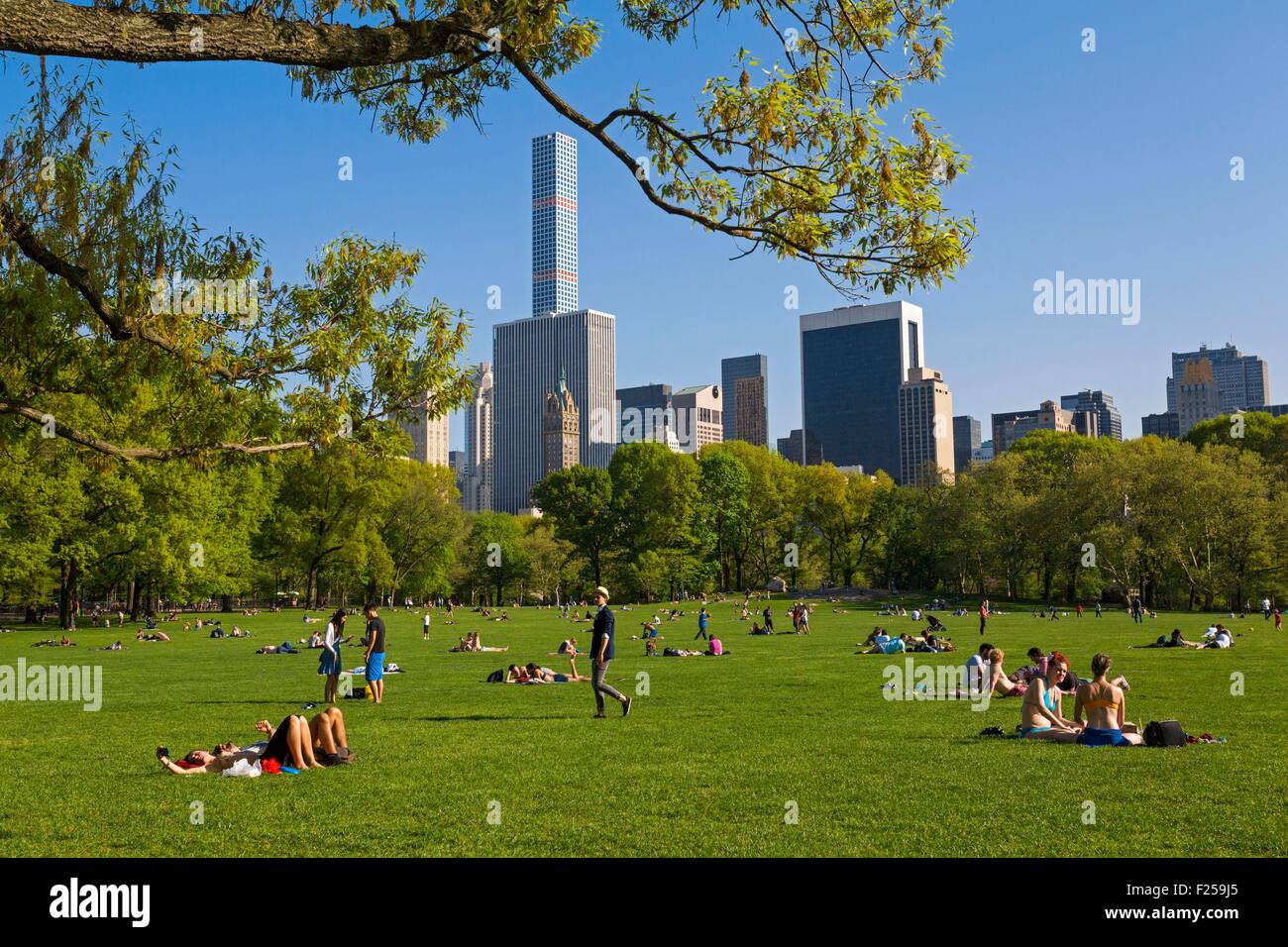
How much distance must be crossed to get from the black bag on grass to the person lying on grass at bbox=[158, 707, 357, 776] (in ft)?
35.9

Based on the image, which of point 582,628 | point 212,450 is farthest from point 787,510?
point 212,450

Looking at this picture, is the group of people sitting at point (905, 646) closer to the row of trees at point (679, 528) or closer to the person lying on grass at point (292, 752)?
the person lying on grass at point (292, 752)

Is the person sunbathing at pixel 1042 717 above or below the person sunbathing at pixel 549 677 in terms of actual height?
above

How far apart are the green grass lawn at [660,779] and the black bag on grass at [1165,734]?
9.4 inches

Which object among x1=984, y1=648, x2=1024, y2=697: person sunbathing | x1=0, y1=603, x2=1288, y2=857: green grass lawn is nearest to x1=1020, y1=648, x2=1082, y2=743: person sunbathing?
x1=0, y1=603, x2=1288, y2=857: green grass lawn

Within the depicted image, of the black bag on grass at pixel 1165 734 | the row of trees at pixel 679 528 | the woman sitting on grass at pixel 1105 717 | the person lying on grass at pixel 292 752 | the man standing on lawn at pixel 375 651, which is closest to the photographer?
the person lying on grass at pixel 292 752

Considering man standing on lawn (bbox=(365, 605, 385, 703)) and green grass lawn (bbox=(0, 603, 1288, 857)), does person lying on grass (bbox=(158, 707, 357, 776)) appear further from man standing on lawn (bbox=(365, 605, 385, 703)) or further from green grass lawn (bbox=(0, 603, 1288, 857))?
man standing on lawn (bbox=(365, 605, 385, 703))

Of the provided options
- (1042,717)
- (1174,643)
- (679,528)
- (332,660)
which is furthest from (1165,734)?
(679,528)

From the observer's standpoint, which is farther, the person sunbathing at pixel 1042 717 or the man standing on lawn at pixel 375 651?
the man standing on lawn at pixel 375 651

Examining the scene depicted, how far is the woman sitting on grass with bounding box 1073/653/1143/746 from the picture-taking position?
1529cm

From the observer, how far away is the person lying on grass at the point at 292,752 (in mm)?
14077

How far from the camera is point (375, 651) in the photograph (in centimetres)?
2266

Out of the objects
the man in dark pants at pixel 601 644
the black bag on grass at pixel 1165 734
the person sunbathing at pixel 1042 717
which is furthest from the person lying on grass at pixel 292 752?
the black bag on grass at pixel 1165 734
